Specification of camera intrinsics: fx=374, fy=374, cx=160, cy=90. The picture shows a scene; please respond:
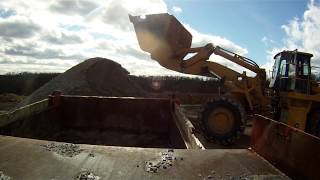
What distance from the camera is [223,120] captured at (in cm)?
1028

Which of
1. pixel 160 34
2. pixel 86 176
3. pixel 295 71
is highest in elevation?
pixel 160 34

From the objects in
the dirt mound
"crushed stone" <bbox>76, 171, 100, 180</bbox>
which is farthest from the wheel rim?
"crushed stone" <bbox>76, 171, 100, 180</bbox>

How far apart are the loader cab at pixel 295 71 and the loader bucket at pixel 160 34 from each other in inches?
113

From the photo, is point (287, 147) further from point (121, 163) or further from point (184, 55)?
point (184, 55)

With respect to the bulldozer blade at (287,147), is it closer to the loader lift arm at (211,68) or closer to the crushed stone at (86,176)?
the crushed stone at (86,176)

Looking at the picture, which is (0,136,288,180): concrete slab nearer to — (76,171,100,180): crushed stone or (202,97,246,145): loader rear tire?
(76,171,100,180): crushed stone

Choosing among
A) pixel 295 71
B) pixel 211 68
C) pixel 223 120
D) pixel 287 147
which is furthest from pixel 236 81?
pixel 287 147

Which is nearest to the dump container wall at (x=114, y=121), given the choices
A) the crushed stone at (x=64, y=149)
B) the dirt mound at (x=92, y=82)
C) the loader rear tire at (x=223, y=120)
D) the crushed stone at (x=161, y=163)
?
the crushed stone at (x=64, y=149)

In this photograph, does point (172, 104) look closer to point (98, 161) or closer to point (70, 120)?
point (70, 120)

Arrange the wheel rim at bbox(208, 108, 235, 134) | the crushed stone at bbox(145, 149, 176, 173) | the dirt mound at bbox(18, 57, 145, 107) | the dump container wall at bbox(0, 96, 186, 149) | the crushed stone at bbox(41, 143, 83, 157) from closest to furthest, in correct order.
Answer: the crushed stone at bbox(145, 149, 176, 173), the crushed stone at bbox(41, 143, 83, 157), the dump container wall at bbox(0, 96, 186, 149), the wheel rim at bbox(208, 108, 235, 134), the dirt mound at bbox(18, 57, 145, 107)

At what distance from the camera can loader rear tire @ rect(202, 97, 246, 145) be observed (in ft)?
33.1

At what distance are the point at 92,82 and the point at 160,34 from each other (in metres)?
5.53

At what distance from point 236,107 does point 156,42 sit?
2.88 metres

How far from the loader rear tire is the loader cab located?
4.69 ft
